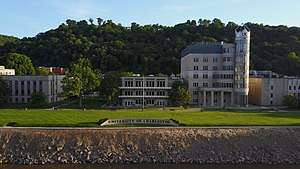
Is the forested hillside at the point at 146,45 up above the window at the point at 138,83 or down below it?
above

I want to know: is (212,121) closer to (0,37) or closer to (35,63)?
(35,63)

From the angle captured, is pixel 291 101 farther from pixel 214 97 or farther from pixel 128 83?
pixel 128 83

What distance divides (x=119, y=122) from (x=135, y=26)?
9802cm

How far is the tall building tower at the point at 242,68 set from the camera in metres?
77.9

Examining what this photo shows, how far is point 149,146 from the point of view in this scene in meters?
42.1

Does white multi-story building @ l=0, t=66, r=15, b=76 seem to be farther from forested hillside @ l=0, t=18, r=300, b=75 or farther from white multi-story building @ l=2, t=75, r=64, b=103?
forested hillside @ l=0, t=18, r=300, b=75

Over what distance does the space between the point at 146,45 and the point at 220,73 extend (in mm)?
44541

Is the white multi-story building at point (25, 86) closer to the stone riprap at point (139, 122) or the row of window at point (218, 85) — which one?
the row of window at point (218, 85)

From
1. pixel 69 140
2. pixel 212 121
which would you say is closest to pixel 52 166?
pixel 69 140

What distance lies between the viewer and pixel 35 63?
12175 cm

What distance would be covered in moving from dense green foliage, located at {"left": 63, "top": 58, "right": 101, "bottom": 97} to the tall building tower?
24922 mm

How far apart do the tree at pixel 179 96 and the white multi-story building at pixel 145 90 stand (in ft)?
7.78

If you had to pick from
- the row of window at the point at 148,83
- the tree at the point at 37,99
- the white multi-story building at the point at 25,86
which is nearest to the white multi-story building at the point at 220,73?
the row of window at the point at 148,83

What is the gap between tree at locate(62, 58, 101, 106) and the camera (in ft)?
236
